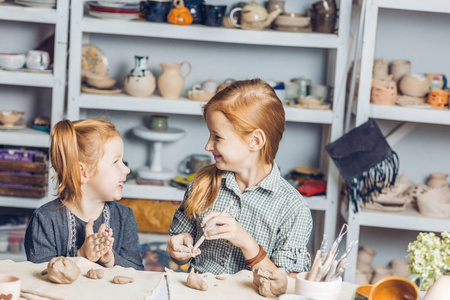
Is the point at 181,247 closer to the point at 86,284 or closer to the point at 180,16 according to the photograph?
the point at 86,284

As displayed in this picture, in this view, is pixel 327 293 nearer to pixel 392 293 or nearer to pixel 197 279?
pixel 392 293

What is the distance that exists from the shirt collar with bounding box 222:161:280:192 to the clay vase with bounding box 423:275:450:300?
0.65 meters

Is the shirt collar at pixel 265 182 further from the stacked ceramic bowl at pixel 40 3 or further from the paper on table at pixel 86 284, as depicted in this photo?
the stacked ceramic bowl at pixel 40 3

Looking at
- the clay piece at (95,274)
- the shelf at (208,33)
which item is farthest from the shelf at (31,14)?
Answer: the clay piece at (95,274)

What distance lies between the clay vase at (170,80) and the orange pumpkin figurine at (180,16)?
196mm

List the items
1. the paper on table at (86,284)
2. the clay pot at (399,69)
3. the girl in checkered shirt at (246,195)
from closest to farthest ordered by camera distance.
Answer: the paper on table at (86,284) < the girl in checkered shirt at (246,195) < the clay pot at (399,69)

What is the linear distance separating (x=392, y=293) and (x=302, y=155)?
2.16 m

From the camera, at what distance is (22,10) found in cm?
288

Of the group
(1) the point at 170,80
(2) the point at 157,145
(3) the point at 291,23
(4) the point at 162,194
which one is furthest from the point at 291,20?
(4) the point at 162,194

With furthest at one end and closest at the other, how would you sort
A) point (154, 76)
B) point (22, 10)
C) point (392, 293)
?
1. point (154, 76)
2. point (22, 10)
3. point (392, 293)

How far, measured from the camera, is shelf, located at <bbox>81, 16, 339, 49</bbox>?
2893 mm

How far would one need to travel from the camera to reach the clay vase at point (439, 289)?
1.19 m

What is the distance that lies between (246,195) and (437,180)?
1715mm

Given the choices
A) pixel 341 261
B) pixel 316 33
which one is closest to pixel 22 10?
pixel 316 33
